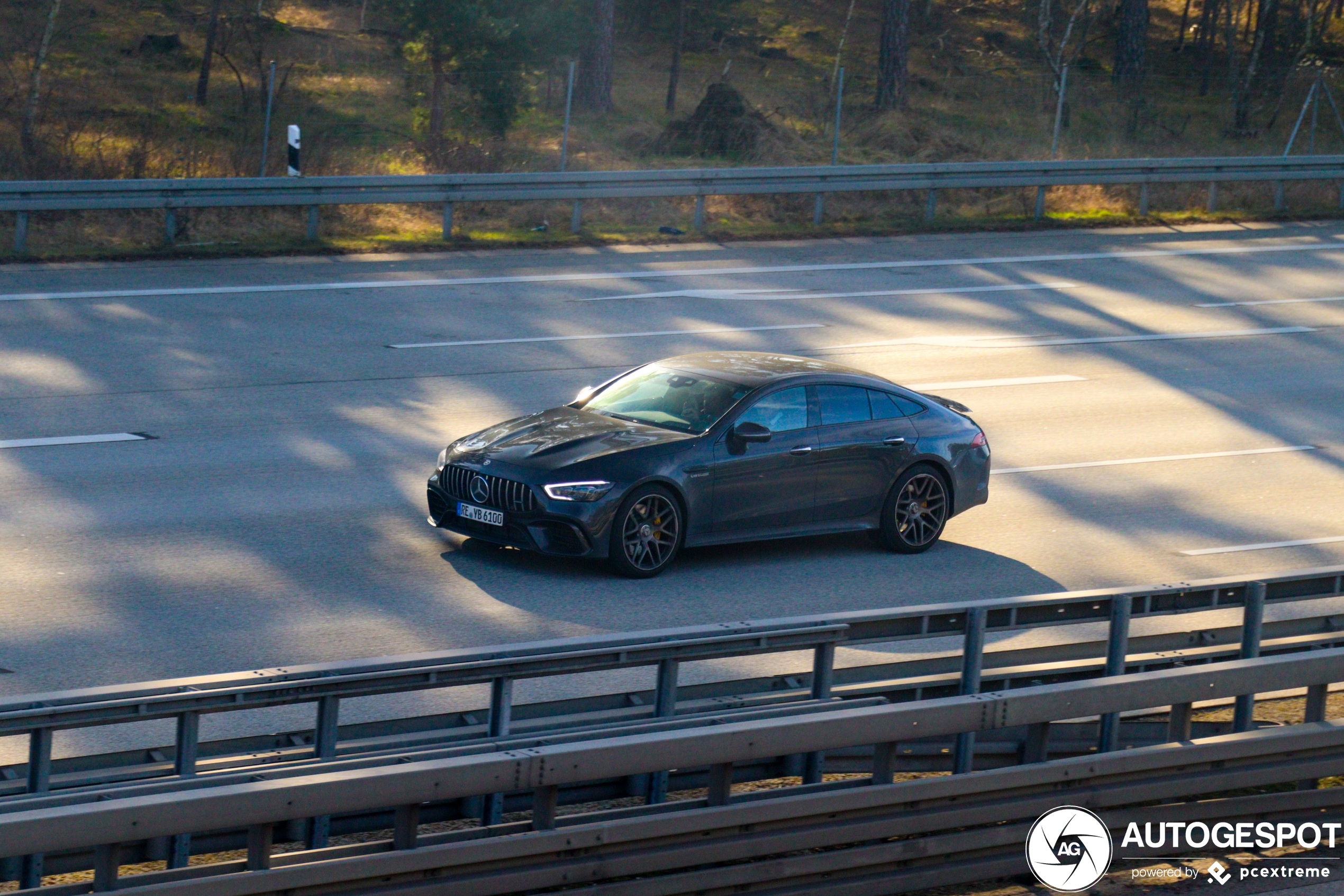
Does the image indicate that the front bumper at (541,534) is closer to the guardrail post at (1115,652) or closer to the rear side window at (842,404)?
the rear side window at (842,404)

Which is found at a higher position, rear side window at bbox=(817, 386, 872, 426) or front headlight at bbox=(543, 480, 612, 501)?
rear side window at bbox=(817, 386, 872, 426)


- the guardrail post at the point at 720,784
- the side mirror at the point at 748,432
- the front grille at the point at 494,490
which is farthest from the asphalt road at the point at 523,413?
the guardrail post at the point at 720,784

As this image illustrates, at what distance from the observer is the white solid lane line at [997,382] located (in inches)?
658

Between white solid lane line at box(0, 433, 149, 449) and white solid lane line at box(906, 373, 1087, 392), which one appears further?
white solid lane line at box(906, 373, 1087, 392)

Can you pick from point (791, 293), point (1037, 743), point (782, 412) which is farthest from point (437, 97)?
point (1037, 743)

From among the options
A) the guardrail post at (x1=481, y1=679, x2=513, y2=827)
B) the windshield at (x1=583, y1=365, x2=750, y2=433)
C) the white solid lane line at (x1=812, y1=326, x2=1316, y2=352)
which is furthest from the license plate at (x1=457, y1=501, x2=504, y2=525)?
the white solid lane line at (x1=812, y1=326, x2=1316, y2=352)

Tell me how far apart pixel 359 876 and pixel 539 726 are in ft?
4.30

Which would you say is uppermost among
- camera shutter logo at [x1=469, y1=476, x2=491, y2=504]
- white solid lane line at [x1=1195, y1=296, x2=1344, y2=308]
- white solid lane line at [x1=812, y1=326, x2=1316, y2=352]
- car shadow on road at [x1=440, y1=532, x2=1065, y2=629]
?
white solid lane line at [x1=1195, y1=296, x2=1344, y2=308]

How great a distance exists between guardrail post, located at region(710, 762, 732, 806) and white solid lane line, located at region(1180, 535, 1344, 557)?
7350 mm

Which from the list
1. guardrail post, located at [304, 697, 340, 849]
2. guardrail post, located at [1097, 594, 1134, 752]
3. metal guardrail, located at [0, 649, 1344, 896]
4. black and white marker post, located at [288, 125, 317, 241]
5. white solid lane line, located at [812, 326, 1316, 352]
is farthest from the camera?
black and white marker post, located at [288, 125, 317, 241]

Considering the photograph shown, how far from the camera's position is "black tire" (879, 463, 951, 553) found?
11977mm

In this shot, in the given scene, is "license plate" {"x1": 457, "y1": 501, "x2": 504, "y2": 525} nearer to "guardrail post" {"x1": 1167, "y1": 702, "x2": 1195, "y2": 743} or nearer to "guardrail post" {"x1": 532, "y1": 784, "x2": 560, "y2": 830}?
"guardrail post" {"x1": 1167, "y1": 702, "x2": 1195, "y2": 743}

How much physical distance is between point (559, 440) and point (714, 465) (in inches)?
43.6

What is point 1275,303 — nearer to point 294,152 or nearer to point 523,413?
point 523,413
